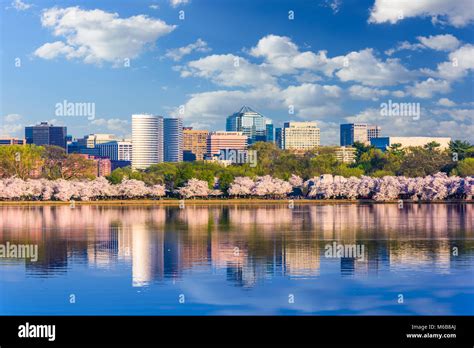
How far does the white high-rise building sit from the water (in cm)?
14189

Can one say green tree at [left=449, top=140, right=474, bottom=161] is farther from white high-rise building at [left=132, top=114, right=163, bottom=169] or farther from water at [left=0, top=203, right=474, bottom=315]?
white high-rise building at [left=132, top=114, right=163, bottom=169]

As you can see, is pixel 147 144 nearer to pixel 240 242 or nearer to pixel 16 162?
pixel 16 162

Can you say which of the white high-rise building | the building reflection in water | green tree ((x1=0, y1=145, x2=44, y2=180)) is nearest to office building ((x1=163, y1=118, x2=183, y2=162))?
the white high-rise building

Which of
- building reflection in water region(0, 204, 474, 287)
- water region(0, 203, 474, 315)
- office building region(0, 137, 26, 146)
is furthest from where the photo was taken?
office building region(0, 137, 26, 146)

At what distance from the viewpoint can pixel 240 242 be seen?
1515 inches

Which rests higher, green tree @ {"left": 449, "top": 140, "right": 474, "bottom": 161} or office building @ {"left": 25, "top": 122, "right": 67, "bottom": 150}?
office building @ {"left": 25, "top": 122, "right": 67, "bottom": 150}

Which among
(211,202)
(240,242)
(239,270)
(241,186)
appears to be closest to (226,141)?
(241,186)

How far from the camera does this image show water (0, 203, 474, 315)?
81.6 feet

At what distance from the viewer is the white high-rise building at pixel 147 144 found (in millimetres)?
190500

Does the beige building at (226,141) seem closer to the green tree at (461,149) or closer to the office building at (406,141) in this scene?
the office building at (406,141)

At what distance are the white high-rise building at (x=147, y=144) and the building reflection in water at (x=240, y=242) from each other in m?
134

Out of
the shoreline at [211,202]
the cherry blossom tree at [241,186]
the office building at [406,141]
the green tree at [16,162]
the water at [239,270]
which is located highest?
the office building at [406,141]

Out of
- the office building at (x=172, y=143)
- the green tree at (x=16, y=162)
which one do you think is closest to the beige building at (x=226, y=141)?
the office building at (x=172, y=143)

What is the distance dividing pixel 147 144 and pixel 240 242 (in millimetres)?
153637
